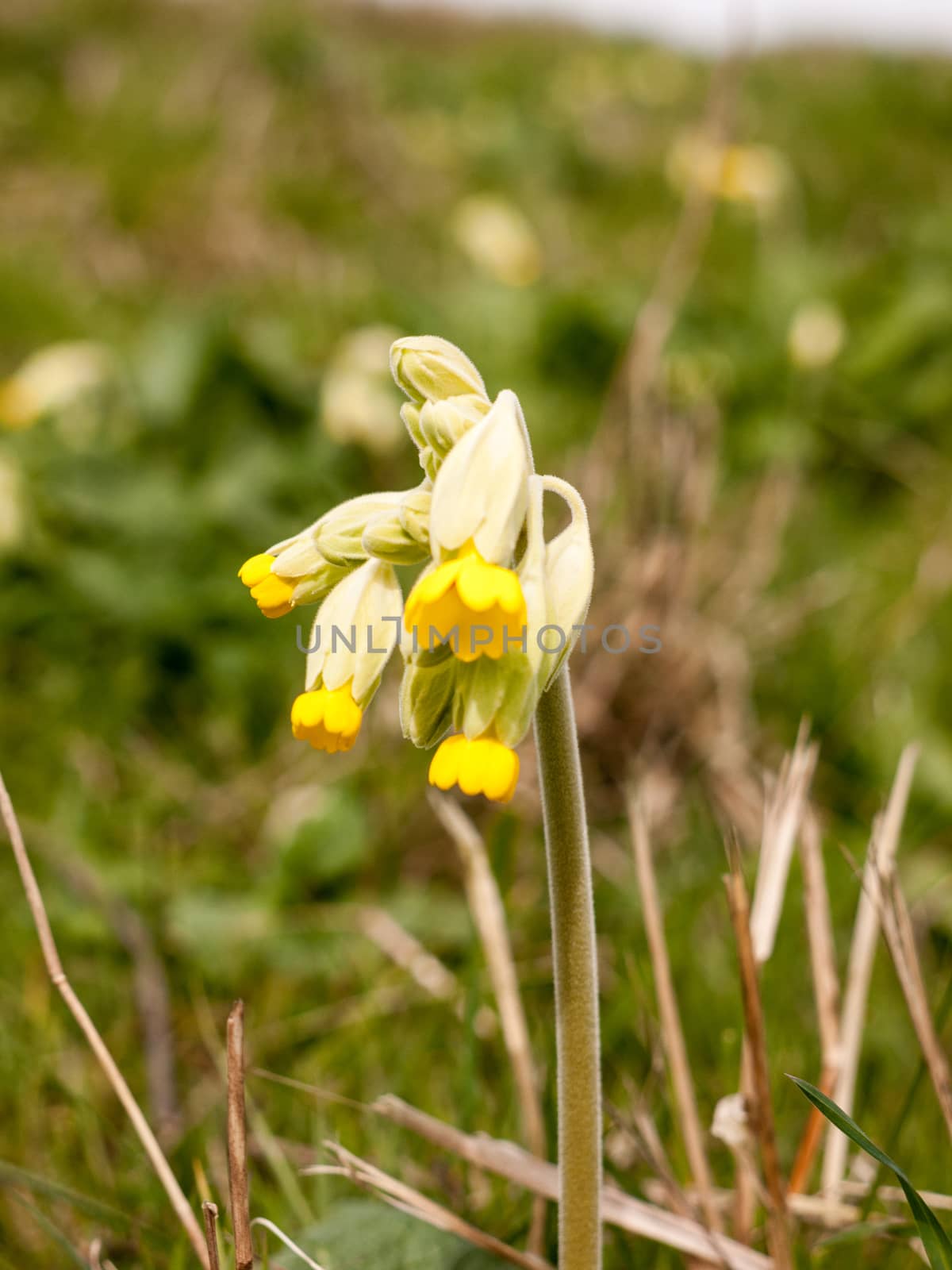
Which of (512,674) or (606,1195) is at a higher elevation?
(512,674)

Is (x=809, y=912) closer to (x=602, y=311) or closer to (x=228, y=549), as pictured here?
(x=228, y=549)

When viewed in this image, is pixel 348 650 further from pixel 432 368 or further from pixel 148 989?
pixel 148 989

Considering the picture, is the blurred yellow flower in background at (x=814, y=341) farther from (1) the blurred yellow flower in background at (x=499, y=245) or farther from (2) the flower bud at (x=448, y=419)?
(2) the flower bud at (x=448, y=419)

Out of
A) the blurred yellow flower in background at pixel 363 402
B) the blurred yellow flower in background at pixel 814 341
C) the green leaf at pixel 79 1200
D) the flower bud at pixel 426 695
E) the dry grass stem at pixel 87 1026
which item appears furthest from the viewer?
the blurred yellow flower in background at pixel 814 341

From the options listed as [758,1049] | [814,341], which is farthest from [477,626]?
[814,341]

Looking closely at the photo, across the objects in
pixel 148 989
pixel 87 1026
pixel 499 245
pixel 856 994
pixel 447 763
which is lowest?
pixel 148 989

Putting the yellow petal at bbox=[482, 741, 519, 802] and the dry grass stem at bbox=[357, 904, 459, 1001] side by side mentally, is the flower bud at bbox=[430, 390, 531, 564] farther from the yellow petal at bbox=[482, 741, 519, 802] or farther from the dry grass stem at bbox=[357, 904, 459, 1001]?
the dry grass stem at bbox=[357, 904, 459, 1001]

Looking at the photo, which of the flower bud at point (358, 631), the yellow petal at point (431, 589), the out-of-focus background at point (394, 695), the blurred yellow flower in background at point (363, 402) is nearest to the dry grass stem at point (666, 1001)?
the out-of-focus background at point (394, 695)
